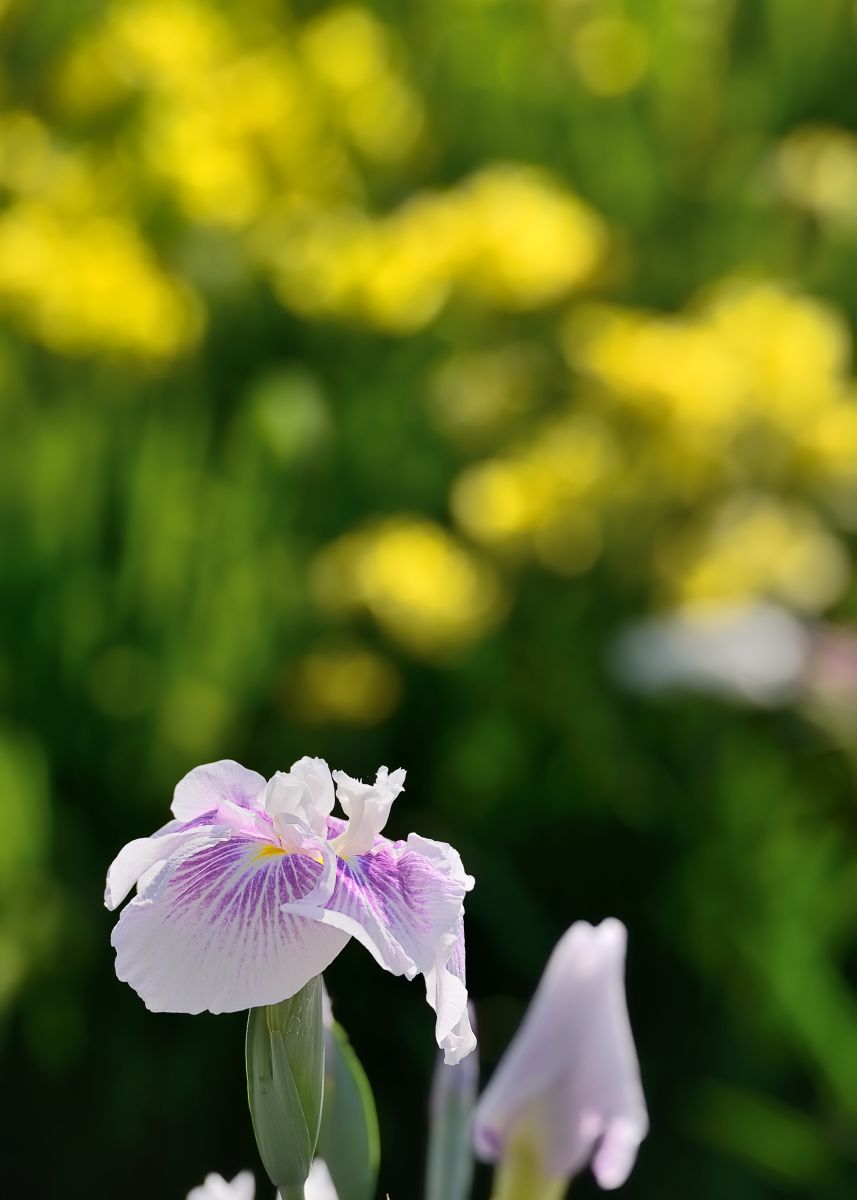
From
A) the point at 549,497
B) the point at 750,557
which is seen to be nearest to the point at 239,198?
the point at 549,497

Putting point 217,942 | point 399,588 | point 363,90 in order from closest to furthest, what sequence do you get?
1. point 217,942
2. point 399,588
3. point 363,90

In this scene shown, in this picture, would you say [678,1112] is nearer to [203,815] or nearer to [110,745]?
[110,745]

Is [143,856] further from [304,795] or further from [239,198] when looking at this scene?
[239,198]

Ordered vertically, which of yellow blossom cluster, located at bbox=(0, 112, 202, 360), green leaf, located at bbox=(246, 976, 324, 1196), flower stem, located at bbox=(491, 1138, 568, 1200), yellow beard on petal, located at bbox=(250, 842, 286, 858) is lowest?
yellow blossom cluster, located at bbox=(0, 112, 202, 360)

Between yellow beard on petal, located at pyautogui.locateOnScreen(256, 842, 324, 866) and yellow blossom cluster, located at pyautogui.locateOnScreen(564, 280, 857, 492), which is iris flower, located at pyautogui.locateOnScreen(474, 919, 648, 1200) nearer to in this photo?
yellow beard on petal, located at pyautogui.locateOnScreen(256, 842, 324, 866)

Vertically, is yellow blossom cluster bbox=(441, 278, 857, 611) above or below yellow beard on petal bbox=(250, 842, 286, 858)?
below

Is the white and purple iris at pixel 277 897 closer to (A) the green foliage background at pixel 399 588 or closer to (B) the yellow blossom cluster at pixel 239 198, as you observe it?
(A) the green foliage background at pixel 399 588

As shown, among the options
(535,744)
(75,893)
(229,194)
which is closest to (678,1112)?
(535,744)

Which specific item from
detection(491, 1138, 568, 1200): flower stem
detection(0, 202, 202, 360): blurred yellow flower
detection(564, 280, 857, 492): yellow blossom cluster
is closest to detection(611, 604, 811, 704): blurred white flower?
detection(564, 280, 857, 492): yellow blossom cluster
